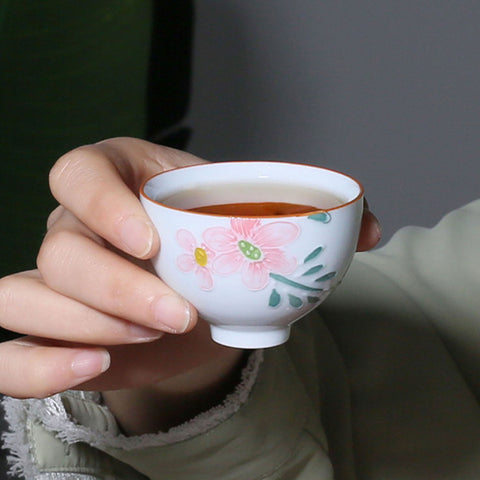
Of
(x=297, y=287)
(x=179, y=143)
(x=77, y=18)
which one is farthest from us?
(x=179, y=143)

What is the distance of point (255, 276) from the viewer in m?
0.52

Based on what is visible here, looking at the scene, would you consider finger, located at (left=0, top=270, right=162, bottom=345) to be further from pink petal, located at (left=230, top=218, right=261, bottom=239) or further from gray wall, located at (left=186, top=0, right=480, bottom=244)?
gray wall, located at (left=186, top=0, right=480, bottom=244)

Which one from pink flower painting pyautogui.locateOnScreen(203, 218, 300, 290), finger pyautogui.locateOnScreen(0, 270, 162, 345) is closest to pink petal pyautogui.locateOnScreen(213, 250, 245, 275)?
pink flower painting pyautogui.locateOnScreen(203, 218, 300, 290)

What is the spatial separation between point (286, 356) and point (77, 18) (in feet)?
2.84

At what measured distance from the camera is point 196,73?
216 centimetres

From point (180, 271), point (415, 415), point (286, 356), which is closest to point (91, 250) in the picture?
point (180, 271)

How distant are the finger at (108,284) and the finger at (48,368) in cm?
4

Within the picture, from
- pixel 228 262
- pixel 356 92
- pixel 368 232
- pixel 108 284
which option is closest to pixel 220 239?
pixel 228 262

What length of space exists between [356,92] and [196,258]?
174 centimetres

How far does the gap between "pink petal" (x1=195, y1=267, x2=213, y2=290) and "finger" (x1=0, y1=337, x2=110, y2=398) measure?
5.2 inches

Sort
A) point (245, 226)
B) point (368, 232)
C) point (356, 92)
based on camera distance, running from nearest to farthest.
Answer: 1. point (245, 226)
2. point (368, 232)
3. point (356, 92)

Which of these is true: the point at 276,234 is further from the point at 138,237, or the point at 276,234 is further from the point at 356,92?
the point at 356,92

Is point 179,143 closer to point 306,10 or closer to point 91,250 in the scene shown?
point 306,10

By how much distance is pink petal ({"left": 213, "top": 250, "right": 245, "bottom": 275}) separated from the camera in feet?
1.71
